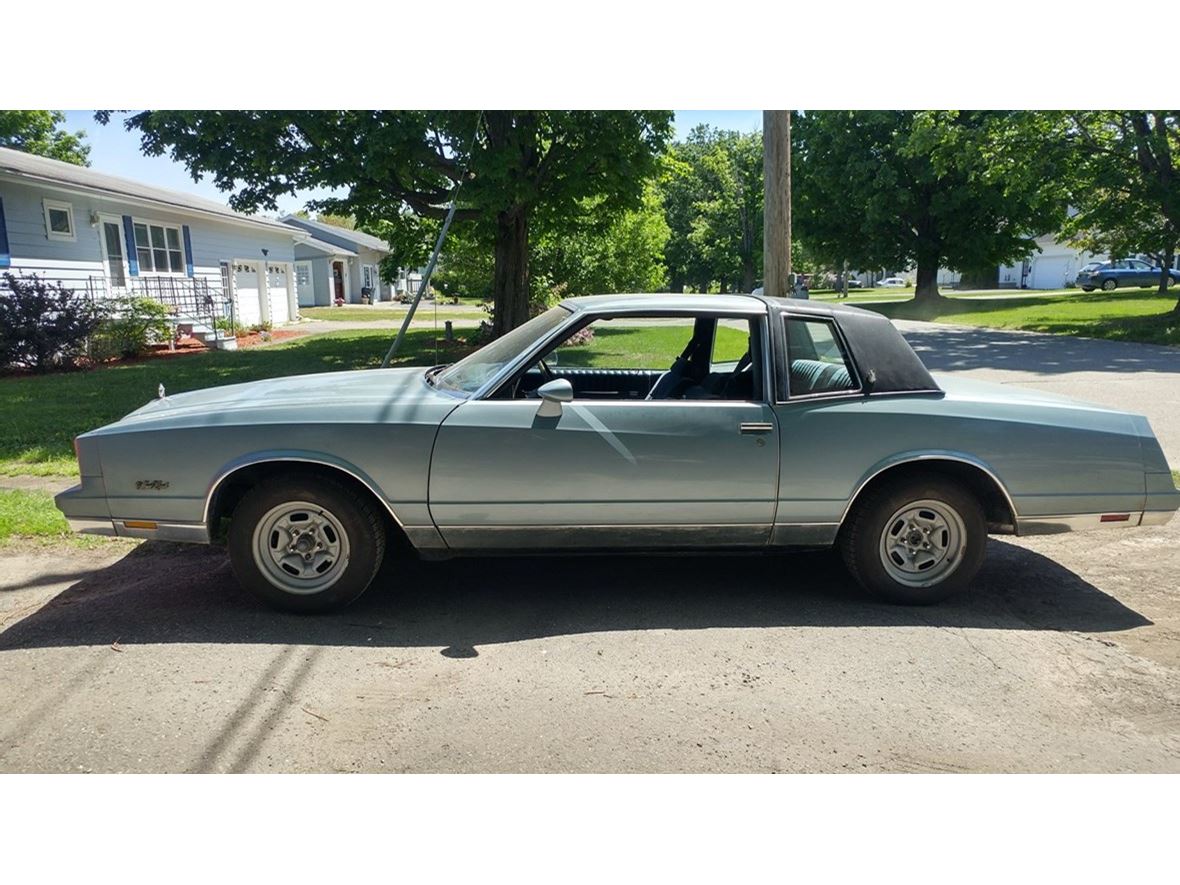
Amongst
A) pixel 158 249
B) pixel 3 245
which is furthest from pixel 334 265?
pixel 3 245

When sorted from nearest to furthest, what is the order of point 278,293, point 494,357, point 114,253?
point 494,357 → point 114,253 → point 278,293

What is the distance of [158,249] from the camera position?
21250 millimetres

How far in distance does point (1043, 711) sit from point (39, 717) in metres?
4.03

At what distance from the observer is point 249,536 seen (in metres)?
4.10

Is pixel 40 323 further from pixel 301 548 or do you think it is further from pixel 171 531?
pixel 301 548

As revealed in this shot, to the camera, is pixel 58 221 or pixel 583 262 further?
pixel 583 262

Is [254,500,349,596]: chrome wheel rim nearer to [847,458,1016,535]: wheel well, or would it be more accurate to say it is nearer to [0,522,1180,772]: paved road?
[0,522,1180,772]: paved road

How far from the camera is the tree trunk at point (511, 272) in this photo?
16672 millimetres

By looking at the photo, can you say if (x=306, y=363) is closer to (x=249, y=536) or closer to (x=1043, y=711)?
(x=249, y=536)

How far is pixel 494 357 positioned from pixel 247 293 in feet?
79.5

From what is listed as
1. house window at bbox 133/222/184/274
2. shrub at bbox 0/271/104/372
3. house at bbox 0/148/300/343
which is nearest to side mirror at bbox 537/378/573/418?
shrub at bbox 0/271/104/372

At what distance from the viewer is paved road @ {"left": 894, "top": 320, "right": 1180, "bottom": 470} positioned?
10.5m

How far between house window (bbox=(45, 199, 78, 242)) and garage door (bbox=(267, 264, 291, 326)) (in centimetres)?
1009

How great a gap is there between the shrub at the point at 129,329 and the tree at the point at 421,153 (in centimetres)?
384
